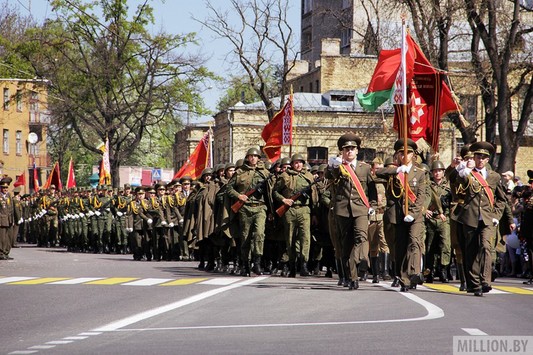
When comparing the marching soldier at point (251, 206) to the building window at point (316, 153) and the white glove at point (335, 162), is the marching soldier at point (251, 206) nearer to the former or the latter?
the white glove at point (335, 162)

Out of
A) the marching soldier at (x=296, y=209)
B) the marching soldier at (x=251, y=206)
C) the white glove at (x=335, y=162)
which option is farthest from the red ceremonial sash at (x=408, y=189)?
the marching soldier at (x=251, y=206)

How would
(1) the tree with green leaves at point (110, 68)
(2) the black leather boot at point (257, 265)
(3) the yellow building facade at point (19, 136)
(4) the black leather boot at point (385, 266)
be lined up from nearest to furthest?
(4) the black leather boot at point (385, 266)
(2) the black leather boot at point (257, 265)
(1) the tree with green leaves at point (110, 68)
(3) the yellow building facade at point (19, 136)

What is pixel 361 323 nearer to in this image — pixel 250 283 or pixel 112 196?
pixel 250 283

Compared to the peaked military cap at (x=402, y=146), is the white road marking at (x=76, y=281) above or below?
below

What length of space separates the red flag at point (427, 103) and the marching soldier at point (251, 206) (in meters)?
3.43

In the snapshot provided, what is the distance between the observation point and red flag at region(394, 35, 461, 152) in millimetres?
24016

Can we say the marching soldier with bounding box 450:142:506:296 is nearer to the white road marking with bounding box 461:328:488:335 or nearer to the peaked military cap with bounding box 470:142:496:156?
the peaked military cap with bounding box 470:142:496:156

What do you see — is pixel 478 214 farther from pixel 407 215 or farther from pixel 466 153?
pixel 466 153

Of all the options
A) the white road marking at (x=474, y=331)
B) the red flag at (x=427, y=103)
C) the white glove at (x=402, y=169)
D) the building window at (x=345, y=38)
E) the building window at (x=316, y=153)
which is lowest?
the white road marking at (x=474, y=331)

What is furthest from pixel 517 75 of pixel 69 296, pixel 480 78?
pixel 69 296

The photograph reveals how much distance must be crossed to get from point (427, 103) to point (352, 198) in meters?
7.46

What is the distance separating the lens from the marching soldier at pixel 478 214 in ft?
54.3

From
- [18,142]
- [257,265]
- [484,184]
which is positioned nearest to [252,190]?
[257,265]

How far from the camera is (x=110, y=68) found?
58.0 meters
